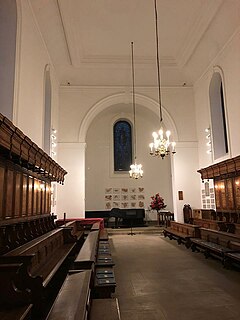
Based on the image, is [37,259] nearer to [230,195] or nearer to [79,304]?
[79,304]

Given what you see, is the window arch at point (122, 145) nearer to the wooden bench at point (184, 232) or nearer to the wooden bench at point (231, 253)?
the wooden bench at point (184, 232)

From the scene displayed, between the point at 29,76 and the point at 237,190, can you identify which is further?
the point at 237,190

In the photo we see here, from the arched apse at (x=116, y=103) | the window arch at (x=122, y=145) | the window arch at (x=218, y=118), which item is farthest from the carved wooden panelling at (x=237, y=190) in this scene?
the window arch at (x=122, y=145)

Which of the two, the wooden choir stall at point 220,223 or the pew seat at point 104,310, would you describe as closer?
the pew seat at point 104,310

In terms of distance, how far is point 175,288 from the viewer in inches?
162

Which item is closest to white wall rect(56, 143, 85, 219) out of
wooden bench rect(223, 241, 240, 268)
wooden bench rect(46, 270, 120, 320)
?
wooden bench rect(223, 241, 240, 268)

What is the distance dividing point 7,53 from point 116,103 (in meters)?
7.39

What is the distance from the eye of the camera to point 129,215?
535 inches

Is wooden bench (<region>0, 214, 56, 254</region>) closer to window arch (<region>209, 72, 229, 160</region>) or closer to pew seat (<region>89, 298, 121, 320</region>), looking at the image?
pew seat (<region>89, 298, 121, 320</region>)

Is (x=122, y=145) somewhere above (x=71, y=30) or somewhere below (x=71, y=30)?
below

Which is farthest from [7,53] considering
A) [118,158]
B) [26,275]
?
[118,158]

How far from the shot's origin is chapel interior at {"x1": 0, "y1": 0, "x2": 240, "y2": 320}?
134 inches

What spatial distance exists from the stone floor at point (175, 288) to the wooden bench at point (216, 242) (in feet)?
0.87

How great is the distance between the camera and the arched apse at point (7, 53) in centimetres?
623
